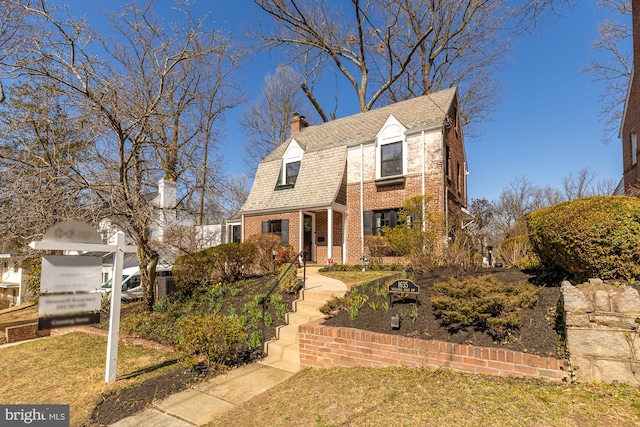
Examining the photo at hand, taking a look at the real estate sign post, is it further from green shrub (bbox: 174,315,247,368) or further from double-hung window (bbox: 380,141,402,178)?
double-hung window (bbox: 380,141,402,178)

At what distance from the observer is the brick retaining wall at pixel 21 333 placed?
7777 mm

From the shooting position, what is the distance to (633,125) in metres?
14.8

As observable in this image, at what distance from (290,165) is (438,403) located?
14756mm

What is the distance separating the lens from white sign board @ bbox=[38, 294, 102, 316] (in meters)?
3.51

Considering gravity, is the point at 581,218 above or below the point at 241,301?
above

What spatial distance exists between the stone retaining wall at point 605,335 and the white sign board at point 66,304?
217 inches

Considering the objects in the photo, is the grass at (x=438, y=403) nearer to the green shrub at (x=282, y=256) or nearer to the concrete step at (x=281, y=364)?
the concrete step at (x=281, y=364)

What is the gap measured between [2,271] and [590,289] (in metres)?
31.9

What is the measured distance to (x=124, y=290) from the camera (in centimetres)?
1501

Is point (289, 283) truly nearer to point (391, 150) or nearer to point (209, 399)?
point (209, 399)

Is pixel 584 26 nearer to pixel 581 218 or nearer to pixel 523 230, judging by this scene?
pixel 523 230

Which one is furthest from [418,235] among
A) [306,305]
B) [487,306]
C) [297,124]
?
[297,124]

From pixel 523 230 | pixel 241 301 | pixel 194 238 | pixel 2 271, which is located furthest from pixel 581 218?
pixel 2 271

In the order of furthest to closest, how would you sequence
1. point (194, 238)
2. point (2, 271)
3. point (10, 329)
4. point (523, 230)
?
point (2, 271)
point (194, 238)
point (523, 230)
point (10, 329)
